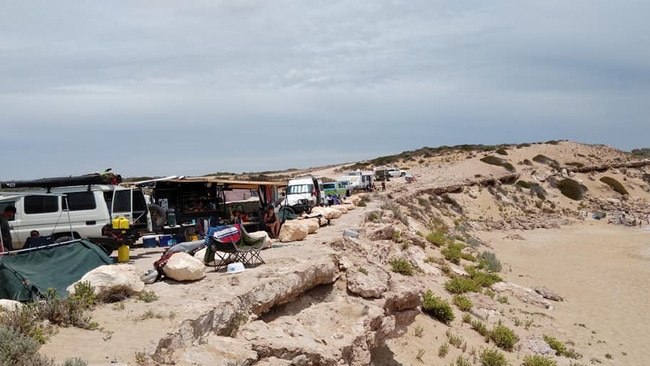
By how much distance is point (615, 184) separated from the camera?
58.7 metres

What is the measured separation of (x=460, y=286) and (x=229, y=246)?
961 centimetres

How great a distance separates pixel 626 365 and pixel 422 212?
22777 millimetres

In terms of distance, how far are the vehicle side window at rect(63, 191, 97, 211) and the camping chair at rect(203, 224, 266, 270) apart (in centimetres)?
456

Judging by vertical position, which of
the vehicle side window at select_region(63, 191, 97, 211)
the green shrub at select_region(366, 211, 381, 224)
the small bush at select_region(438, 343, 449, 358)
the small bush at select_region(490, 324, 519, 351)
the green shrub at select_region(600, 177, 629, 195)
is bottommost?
the green shrub at select_region(600, 177, 629, 195)

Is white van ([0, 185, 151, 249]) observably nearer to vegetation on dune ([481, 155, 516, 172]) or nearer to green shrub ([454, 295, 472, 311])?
green shrub ([454, 295, 472, 311])

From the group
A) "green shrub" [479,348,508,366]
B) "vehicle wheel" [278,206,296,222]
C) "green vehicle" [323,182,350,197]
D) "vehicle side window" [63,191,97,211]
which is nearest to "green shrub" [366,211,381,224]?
"vehicle wheel" [278,206,296,222]

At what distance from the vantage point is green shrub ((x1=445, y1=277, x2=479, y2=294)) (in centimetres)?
1684

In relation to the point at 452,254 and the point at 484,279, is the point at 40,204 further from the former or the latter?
the point at 452,254

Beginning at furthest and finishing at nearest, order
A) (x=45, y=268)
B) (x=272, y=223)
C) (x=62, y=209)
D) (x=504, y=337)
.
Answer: (x=272, y=223)
(x=504, y=337)
(x=62, y=209)
(x=45, y=268)

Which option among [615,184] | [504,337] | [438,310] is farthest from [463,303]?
[615,184]

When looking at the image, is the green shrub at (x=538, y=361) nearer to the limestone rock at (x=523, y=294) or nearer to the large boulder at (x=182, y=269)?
the limestone rock at (x=523, y=294)

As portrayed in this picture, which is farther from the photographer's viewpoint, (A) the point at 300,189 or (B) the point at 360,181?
(B) the point at 360,181

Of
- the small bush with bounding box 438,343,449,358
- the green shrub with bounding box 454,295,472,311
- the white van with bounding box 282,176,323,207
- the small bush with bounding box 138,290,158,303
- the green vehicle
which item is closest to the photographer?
the small bush with bounding box 138,290,158,303

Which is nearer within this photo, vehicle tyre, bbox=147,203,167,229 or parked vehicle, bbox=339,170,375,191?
vehicle tyre, bbox=147,203,167,229
